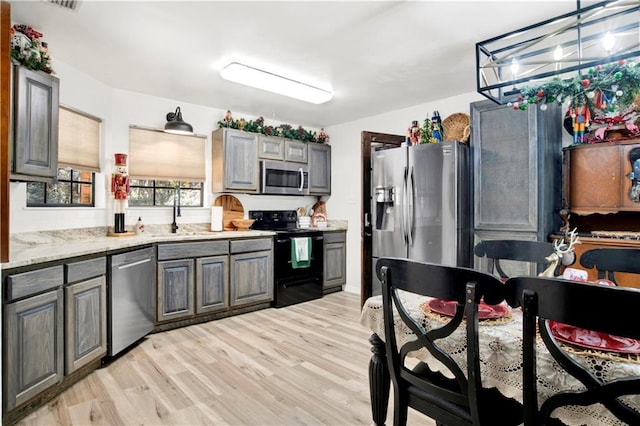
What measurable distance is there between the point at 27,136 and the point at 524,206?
12.6 feet

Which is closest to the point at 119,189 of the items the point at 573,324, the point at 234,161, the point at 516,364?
the point at 234,161

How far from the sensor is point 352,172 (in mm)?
5230

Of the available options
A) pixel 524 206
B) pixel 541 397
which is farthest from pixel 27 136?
pixel 524 206

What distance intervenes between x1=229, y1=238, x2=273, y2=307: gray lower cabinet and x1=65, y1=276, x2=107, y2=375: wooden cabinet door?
1440 millimetres

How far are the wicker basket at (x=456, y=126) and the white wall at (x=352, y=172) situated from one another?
0.56m

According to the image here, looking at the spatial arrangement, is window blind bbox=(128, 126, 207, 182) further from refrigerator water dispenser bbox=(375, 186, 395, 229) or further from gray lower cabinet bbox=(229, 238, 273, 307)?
refrigerator water dispenser bbox=(375, 186, 395, 229)

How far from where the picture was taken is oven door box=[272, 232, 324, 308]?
4352 mm

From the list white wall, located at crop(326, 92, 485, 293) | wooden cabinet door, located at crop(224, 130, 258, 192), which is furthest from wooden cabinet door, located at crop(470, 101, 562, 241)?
wooden cabinet door, located at crop(224, 130, 258, 192)

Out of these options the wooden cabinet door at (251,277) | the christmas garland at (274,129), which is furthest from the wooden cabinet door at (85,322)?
the christmas garland at (274,129)

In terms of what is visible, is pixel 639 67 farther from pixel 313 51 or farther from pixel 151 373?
pixel 151 373

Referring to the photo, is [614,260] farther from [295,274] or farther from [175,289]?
[175,289]

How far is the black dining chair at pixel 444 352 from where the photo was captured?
109cm

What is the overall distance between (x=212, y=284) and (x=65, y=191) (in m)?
1.66

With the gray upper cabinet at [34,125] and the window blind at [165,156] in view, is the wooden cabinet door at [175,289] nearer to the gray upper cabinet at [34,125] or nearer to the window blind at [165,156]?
the window blind at [165,156]
